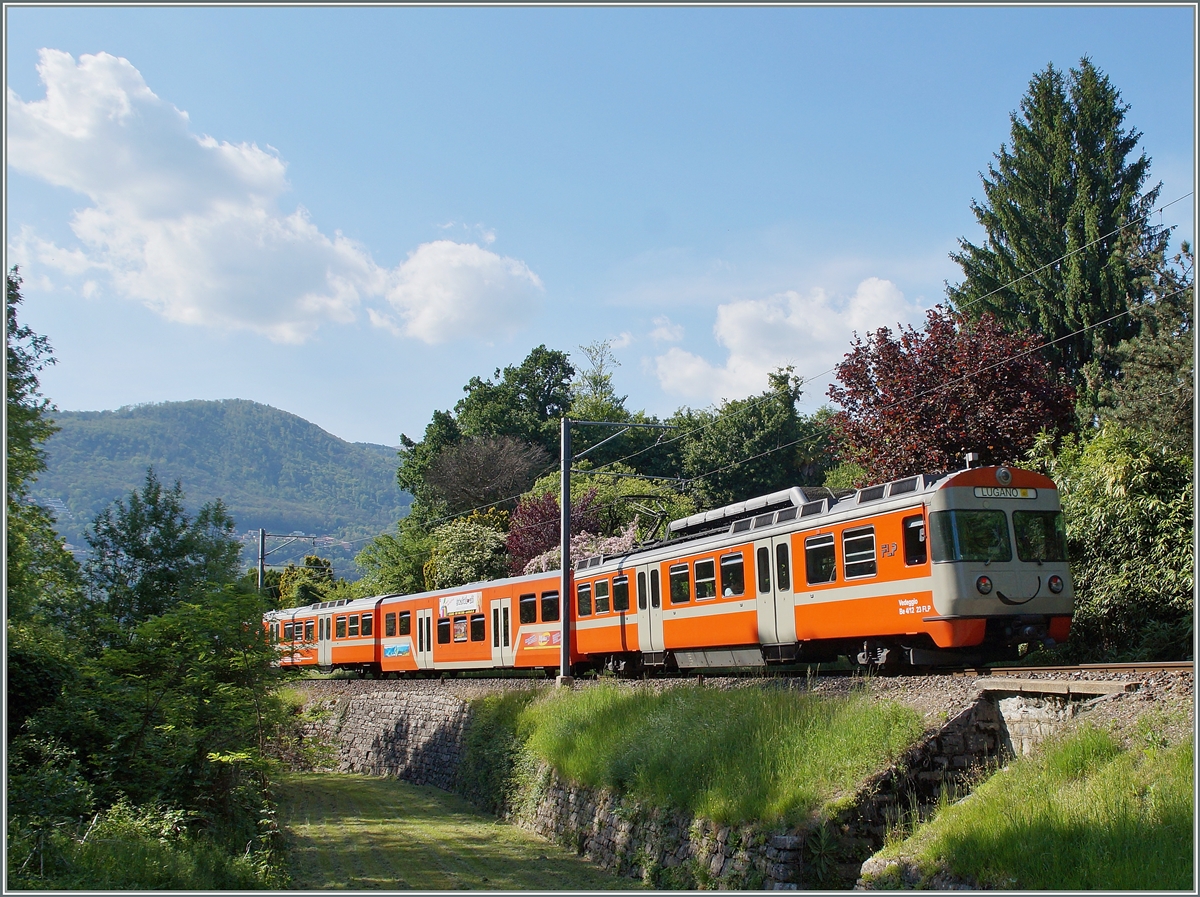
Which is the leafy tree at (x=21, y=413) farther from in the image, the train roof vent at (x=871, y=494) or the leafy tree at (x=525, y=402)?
the leafy tree at (x=525, y=402)

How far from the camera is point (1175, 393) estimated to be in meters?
16.9

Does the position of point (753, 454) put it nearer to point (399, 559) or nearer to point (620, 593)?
point (399, 559)

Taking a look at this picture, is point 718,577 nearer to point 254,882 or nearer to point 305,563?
point 254,882

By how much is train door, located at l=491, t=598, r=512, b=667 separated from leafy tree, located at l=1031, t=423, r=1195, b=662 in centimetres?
1293

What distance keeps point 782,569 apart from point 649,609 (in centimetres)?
440

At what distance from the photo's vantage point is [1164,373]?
57.4 ft

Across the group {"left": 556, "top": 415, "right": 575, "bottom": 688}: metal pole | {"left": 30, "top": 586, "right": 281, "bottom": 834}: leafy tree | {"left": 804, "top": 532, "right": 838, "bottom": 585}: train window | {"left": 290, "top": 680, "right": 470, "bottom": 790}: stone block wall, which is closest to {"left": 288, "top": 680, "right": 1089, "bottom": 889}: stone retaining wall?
{"left": 556, "top": 415, "right": 575, "bottom": 688}: metal pole

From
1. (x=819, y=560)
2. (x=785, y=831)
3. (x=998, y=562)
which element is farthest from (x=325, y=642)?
(x=785, y=831)

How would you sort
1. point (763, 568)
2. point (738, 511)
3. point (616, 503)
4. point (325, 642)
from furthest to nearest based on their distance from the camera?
point (616, 503), point (325, 642), point (738, 511), point (763, 568)

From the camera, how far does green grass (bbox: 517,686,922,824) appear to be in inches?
456

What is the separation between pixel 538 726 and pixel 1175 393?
12586 millimetres

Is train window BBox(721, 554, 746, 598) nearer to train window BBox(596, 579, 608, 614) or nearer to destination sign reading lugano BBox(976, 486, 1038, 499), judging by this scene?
destination sign reading lugano BBox(976, 486, 1038, 499)

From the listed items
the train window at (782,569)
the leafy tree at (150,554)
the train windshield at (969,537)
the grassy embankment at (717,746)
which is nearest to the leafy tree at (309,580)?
the leafy tree at (150,554)

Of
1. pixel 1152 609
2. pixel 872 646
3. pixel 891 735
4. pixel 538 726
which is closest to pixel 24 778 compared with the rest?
pixel 538 726
